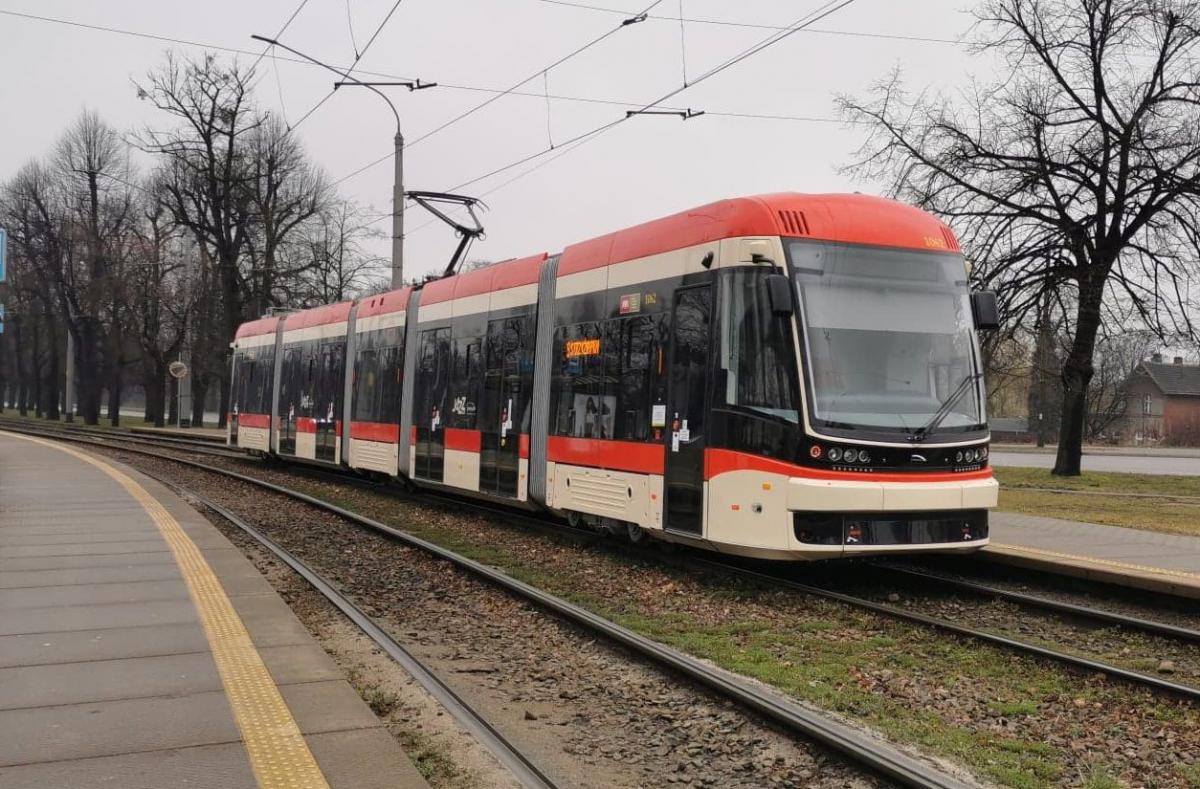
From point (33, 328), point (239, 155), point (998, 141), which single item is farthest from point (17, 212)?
point (998, 141)

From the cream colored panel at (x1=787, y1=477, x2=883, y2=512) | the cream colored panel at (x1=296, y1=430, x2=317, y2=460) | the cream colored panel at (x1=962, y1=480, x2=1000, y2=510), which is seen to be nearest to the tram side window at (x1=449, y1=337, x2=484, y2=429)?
the cream colored panel at (x1=787, y1=477, x2=883, y2=512)

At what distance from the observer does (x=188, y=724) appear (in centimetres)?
493

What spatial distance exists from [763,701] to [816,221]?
16.5ft

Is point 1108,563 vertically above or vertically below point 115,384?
below

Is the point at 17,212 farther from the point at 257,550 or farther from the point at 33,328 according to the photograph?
the point at 257,550

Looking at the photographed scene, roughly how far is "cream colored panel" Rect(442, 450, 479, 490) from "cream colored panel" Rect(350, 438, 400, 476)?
8.63 ft

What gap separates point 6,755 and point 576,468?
777cm

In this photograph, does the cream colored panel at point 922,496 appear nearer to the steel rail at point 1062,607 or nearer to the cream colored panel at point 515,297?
the steel rail at point 1062,607

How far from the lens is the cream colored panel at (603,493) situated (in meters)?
10.6

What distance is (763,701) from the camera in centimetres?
558

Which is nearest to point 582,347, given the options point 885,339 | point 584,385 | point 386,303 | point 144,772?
point 584,385

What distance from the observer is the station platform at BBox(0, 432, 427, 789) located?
4367 millimetres

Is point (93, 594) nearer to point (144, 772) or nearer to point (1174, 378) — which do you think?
point (144, 772)

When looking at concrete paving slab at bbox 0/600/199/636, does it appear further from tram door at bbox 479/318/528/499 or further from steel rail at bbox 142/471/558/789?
tram door at bbox 479/318/528/499
